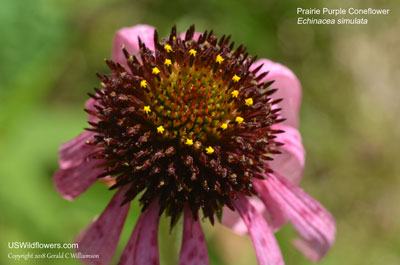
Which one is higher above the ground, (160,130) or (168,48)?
(168,48)

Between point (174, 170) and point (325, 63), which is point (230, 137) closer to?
point (174, 170)

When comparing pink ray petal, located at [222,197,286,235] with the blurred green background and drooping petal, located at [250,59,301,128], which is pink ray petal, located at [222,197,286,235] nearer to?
drooping petal, located at [250,59,301,128]

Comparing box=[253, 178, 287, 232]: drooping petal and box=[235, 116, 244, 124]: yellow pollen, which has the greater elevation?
box=[235, 116, 244, 124]: yellow pollen

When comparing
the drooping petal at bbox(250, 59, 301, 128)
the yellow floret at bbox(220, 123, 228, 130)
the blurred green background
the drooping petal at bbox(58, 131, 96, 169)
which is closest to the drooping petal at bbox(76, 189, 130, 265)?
the drooping petal at bbox(58, 131, 96, 169)

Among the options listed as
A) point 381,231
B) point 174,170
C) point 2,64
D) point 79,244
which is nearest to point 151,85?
point 174,170

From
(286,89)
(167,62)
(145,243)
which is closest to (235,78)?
(167,62)

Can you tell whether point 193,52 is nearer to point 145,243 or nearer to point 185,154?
point 185,154

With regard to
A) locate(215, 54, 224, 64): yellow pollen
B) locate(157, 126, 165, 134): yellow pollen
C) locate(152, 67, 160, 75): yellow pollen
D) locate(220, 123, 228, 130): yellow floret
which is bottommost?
locate(220, 123, 228, 130): yellow floret
